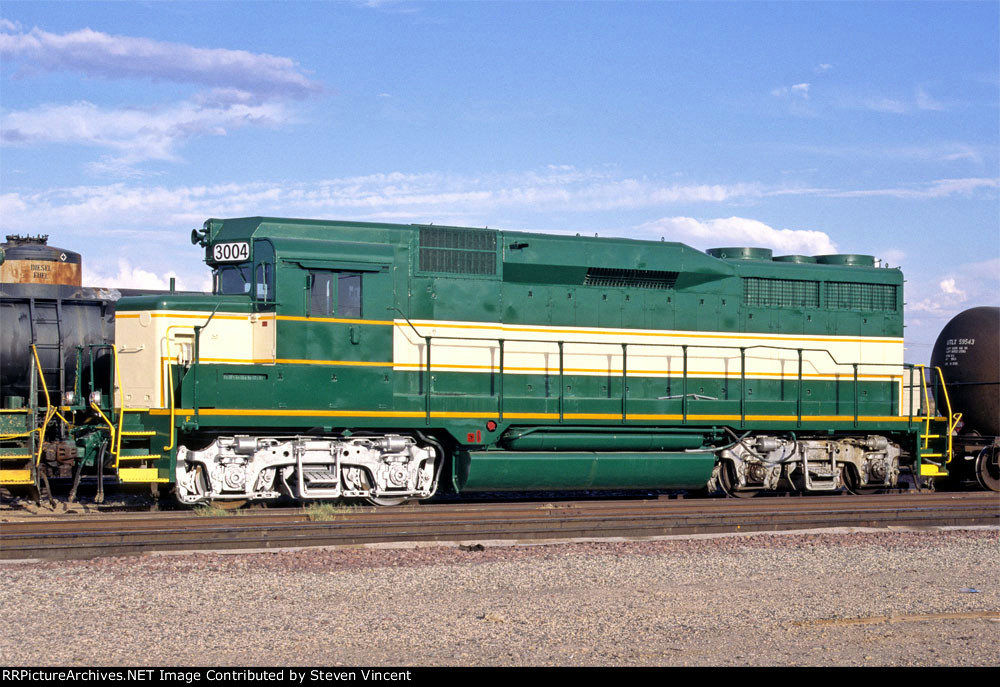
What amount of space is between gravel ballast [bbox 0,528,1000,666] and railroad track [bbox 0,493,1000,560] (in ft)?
1.74

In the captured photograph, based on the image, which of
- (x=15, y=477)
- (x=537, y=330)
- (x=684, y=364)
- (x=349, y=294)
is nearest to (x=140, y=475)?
(x=15, y=477)

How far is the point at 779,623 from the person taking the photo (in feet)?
23.2

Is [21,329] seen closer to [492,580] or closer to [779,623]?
[492,580]

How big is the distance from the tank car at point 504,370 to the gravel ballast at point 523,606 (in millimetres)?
2716

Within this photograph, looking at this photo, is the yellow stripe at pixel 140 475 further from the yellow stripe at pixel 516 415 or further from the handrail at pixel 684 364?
the handrail at pixel 684 364

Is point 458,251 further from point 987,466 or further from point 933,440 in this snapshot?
point 987,466

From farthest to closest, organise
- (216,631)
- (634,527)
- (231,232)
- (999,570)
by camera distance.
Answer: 1. (231,232)
2. (634,527)
3. (999,570)
4. (216,631)

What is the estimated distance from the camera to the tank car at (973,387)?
16.4m

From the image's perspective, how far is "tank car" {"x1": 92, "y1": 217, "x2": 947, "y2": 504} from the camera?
12188 millimetres

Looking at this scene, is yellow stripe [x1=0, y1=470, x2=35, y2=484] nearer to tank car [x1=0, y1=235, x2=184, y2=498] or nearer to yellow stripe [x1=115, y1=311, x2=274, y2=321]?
tank car [x1=0, y1=235, x2=184, y2=498]

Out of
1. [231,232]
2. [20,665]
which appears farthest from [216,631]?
[231,232]

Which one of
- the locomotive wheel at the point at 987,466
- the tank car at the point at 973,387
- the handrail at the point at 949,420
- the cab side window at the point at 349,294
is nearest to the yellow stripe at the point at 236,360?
the cab side window at the point at 349,294

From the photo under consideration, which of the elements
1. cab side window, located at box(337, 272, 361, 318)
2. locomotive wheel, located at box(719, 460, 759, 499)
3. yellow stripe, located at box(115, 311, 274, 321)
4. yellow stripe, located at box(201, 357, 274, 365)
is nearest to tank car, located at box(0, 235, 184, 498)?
yellow stripe, located at box(115, 311, 274, 321)

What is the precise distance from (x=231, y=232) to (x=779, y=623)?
845 cm
